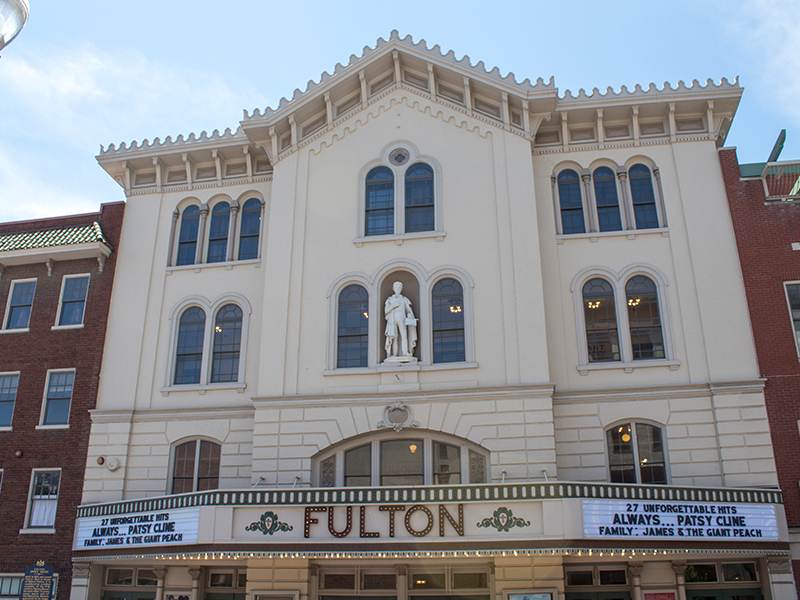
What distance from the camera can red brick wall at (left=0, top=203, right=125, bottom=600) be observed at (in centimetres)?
2308

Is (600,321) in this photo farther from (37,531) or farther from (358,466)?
(37,531)

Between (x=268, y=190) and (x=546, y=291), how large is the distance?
33.8 ft

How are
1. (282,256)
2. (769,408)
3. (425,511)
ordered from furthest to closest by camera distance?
(282,256) < (769,408) < (425,511)

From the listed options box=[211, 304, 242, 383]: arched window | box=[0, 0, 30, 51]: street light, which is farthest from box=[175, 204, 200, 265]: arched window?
box=[0, 0, 30, 51]: street light

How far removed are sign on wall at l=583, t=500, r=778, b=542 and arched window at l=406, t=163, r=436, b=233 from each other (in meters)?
10.1

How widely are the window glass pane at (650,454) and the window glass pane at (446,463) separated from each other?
5107 mm

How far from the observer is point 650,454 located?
20859mm

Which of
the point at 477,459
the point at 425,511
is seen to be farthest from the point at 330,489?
the point at 477,459

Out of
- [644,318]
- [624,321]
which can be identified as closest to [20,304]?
[624,321]

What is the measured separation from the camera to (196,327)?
24.8 meters

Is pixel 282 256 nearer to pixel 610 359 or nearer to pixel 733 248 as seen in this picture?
pixel 610 359

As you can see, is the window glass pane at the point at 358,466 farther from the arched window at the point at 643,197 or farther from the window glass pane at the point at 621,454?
the arched window at the point at 643,197

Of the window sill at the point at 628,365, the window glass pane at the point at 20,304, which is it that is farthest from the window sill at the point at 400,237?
the window glass pane at the point at 20,304

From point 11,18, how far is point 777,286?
809 inches
